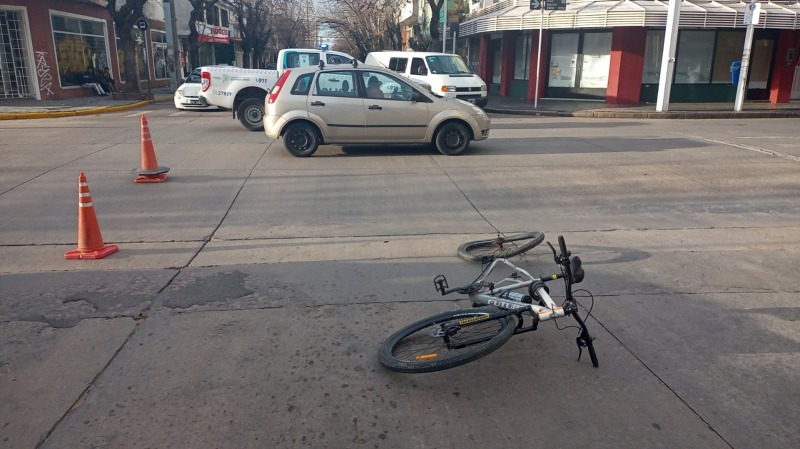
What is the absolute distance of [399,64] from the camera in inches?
802

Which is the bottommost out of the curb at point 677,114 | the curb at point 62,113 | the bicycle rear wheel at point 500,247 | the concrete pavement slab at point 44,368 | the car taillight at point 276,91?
the concrete pavement slab at point 44,368

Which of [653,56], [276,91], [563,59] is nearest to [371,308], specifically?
[276,91]

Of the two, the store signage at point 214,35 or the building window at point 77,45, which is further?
the store signage at point 214,35

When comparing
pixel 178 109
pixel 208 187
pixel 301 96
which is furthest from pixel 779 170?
pixel 178 109

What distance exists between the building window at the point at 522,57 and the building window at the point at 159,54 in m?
24.4

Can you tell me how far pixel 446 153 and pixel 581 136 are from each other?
4583 millimetres

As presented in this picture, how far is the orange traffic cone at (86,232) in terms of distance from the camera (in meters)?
6.11

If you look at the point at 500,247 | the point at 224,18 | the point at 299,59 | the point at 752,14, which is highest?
the point at 224,18

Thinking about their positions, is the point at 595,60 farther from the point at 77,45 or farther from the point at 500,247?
the point at 77,45

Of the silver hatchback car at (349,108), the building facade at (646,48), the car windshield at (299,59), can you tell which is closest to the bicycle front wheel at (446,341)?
the silver hatchback car at (349,108)

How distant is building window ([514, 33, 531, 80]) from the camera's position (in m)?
25.9

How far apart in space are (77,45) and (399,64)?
1653 centimetres

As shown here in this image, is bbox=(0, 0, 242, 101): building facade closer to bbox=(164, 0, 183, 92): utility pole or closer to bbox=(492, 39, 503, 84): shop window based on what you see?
bbox=(164, 0, 183, 92): utility pole

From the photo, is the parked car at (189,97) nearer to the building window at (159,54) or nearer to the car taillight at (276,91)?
the car taillight at (276,91)
